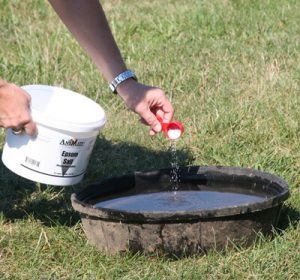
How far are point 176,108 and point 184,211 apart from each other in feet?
6.42

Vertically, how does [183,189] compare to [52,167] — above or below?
below

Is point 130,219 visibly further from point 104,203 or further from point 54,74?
point 54,74

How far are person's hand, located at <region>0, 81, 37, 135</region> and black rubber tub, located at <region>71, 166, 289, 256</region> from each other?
1.36 ft

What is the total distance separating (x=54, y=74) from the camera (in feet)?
19.0

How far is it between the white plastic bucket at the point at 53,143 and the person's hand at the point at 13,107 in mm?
59

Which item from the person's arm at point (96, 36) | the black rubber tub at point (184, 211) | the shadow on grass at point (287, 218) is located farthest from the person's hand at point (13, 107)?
the shadow on grass at point (287, 218)

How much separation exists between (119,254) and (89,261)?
127mm

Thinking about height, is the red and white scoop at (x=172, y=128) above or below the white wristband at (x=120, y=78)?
below

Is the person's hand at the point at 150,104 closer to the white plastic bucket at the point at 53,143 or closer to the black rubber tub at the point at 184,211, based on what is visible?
the white plastic bucket at the point at 53,143

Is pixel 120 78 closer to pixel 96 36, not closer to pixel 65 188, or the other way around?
pixel 96 36

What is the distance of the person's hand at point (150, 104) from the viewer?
3717mm

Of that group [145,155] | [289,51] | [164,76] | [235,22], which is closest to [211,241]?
[145,155]

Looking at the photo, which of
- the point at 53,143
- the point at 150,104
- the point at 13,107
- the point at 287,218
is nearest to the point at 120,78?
the point at 150,104

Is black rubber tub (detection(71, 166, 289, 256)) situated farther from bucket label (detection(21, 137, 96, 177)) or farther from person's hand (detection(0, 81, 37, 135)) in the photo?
person's hand (detection(0, 81, 37, 135))
